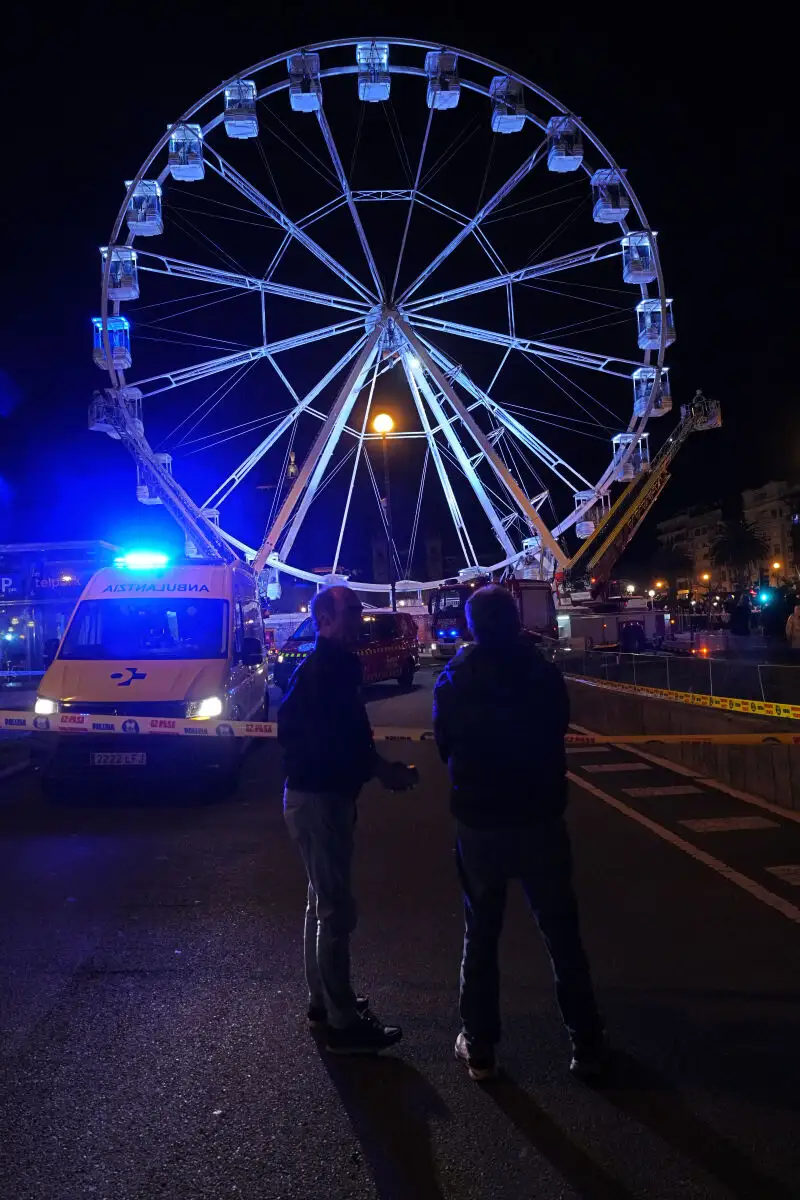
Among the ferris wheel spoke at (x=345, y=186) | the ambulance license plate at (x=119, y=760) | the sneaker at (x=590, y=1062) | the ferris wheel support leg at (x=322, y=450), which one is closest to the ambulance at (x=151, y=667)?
the ambulance license plate at (x=119, y=760)

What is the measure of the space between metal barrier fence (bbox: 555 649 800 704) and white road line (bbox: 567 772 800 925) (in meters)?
2.98

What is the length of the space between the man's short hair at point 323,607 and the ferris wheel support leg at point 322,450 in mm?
30124

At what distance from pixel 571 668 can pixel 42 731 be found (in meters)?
13.8

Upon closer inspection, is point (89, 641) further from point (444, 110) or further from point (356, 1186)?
point (444, 110)

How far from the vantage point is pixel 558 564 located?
39438 millimetres

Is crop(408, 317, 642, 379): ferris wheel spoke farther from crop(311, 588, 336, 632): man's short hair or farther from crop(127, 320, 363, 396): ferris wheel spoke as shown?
crop(311, 588, 336, 632): man's short hair

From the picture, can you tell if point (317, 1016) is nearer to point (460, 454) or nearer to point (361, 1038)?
point (361, 1038)

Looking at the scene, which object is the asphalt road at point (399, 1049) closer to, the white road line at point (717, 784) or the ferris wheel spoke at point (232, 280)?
the white road line at point (717, 784)

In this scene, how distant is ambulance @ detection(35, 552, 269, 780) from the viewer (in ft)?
29.8

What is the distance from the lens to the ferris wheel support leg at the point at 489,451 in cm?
3338

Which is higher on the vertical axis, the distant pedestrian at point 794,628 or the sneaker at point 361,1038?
the distant pedestrian at point 794,628

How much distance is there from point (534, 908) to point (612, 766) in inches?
321

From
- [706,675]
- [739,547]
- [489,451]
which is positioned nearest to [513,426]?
[489,451]

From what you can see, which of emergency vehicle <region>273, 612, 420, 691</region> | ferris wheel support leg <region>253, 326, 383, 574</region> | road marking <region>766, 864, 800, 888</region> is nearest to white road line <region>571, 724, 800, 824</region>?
road marking <region>766, 864, 800, 888</region>
